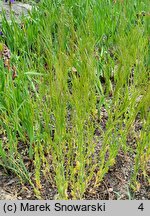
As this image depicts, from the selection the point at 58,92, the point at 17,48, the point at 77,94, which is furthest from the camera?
the point at 17,48

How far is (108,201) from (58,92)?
547 millimetres

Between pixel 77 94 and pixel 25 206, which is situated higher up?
pixel 77 94

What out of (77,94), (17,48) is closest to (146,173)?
(77,94)

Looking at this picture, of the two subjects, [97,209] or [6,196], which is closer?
[97,209]

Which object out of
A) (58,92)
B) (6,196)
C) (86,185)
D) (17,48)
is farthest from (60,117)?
(17,48)

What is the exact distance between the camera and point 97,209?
1.72 m

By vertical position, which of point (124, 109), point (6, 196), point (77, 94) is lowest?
point (6, 196)

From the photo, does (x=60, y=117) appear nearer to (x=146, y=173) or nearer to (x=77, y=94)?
(x=77, y=94)

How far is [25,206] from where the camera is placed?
5.67ft

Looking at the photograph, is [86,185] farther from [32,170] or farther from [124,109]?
[124,109]

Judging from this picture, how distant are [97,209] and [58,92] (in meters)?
0.55

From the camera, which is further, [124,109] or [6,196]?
[124,109]

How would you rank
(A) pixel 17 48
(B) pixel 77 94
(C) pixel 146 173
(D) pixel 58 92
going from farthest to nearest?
(A) pixel 17 48
(C) pixel 146 173
(B) pixel 77 94
(D) pixel 58 92

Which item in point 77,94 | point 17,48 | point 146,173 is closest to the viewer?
point 77,94
